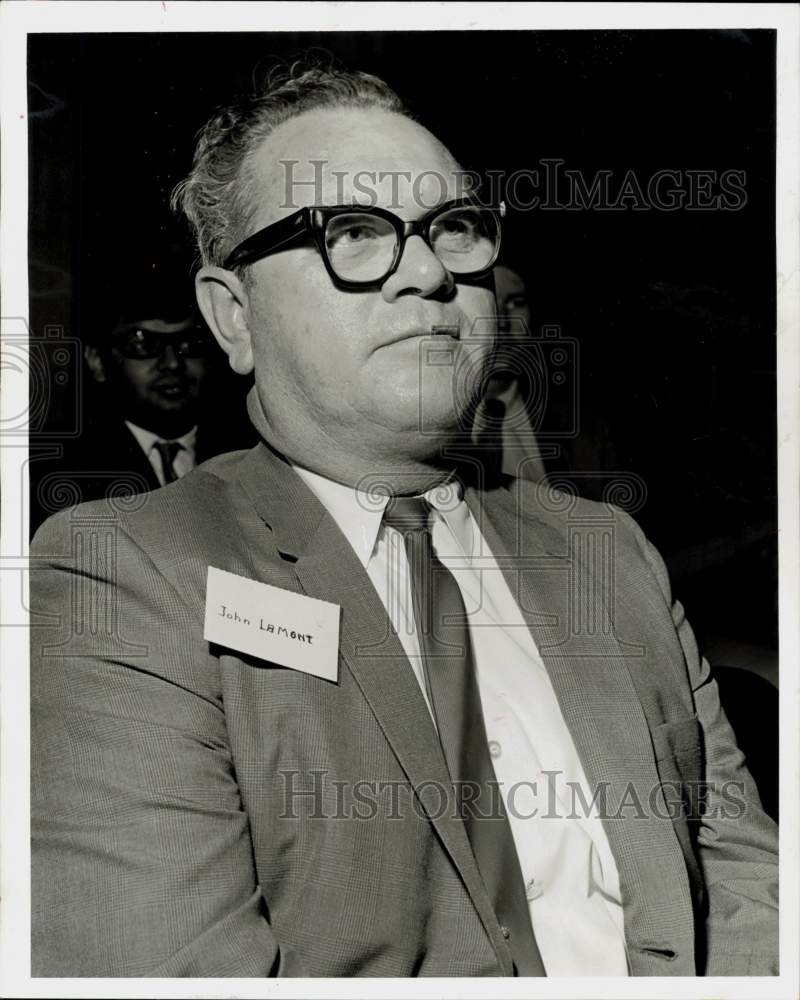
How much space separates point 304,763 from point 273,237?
33.0 inches

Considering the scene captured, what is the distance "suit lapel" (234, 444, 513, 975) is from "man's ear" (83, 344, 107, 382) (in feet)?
A: 1.03

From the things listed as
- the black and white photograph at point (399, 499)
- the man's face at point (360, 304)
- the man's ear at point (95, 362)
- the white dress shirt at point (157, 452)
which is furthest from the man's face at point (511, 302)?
the man's ear at point (95, 362)

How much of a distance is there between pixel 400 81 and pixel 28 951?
1.61 metres

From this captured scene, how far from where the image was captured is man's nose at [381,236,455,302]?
1630mm

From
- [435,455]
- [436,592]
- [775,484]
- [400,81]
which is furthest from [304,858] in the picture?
[400,81]

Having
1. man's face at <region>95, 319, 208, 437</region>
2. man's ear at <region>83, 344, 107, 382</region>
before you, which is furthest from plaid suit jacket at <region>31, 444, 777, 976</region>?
man's ear at <region>83, 344, 107, 382</region>

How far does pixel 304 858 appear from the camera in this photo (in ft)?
5.29

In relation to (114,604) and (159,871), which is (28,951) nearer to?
(159,871)

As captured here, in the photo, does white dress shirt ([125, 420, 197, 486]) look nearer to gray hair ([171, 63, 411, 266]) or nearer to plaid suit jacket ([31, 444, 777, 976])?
plaid suit jacket ([31, 444, 777, 976])

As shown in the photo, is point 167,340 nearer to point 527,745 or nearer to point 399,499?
point 399,499

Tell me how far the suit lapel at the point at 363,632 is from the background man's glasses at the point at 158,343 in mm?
218

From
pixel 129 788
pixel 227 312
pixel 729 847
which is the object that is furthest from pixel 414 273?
pixel 729 847

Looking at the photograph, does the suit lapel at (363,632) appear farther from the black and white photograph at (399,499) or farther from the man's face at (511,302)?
the man's face at (511,302)

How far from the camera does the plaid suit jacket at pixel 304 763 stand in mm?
1583
